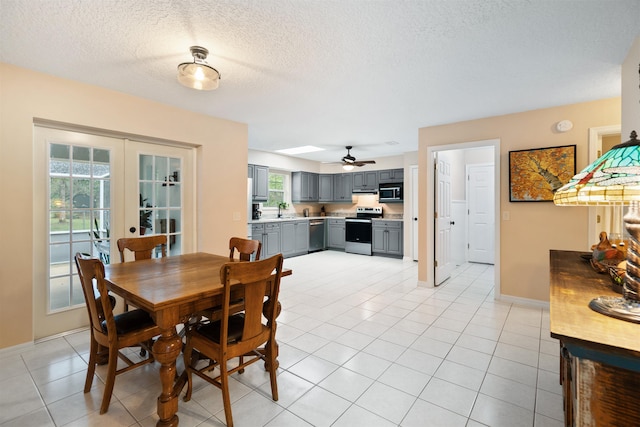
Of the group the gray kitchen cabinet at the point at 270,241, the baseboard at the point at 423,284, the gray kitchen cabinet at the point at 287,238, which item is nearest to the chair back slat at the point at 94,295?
the baseboard at the point at 423,284

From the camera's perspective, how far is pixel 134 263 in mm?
2445

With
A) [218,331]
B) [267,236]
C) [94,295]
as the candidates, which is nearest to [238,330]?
[218,331]

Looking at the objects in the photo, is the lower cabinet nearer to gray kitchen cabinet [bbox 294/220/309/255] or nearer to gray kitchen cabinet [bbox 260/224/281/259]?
gray kitchen cabinet [bbox 294/220/309/255]

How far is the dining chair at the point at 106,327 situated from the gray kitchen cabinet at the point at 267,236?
12.9 ft

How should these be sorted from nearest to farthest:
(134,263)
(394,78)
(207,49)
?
1. (207,49)
2. (134,263)
3. (394,78)

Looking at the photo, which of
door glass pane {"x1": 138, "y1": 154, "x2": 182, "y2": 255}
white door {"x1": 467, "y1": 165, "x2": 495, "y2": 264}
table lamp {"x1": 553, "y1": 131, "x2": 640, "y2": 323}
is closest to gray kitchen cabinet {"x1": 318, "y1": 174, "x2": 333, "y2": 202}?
white door {"x1": 467, "y1": 165, "x2": 495, "y2": 264}

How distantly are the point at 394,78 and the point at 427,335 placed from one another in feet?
8.07

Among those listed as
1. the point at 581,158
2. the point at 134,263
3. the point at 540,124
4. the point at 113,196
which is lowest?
the point at 134,263

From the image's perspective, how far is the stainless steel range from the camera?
6961 mm

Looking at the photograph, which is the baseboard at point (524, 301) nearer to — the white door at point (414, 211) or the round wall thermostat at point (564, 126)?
the round wall thermostat at point (564, 126)

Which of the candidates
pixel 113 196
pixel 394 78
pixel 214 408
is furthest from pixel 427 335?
pixel 113 196

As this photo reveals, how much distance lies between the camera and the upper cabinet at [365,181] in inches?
279

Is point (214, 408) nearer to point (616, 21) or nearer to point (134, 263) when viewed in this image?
point (134, 263)

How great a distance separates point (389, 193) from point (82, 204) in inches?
219
